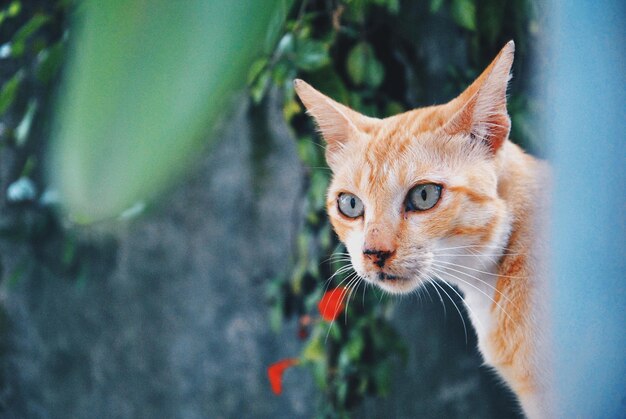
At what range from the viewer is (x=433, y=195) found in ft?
1.87

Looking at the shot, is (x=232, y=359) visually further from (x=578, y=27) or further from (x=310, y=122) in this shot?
(x=578, y=27)

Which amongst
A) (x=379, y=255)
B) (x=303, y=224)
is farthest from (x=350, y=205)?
(x=303, y=224)

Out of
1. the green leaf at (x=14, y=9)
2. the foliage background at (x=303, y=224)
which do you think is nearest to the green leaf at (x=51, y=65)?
the foliage background at (x=303, y=224)

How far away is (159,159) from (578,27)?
356mm

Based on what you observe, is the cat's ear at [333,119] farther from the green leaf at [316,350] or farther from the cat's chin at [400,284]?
the green leaf at [316,350]

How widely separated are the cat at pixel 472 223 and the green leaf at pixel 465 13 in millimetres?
164

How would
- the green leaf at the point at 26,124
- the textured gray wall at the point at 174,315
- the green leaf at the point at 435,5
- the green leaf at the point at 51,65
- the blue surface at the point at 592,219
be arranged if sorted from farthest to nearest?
the textured gray wall at the point at 174,315, the green leaf at the point at 26,124, the green leaf at the point at 51,65, the green leaf at the point at 435,5, the blue surface at the point at 592,219

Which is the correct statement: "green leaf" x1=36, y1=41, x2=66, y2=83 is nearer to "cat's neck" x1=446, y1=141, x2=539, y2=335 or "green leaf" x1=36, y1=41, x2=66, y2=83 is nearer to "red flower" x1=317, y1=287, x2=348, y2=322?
"red flower" x1=317, y1=287, x2=348, y2=322

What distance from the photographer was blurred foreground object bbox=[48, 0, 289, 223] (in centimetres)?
58

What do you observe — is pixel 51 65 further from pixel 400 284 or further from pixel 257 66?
pixel 400 284

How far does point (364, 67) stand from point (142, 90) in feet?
0.98

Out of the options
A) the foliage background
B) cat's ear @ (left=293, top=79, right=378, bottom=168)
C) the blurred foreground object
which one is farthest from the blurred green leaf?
cat's ear @ (left=293, top=79, right=378, bottom=168)

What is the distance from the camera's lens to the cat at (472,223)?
21.9 inches

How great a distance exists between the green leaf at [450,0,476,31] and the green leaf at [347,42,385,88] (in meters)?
0.11
